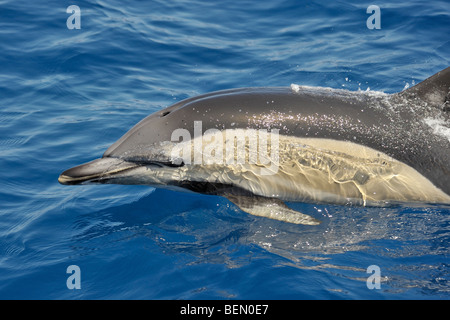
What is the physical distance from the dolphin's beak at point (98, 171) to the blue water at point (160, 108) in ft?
2.41

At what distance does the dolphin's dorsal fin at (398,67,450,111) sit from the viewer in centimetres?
589

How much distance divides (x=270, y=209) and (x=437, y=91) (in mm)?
2157

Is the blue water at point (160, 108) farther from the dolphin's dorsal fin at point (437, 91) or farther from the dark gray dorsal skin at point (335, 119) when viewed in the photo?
the dolphin's dorsal fin at point (437, 91)

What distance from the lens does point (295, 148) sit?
5832 millimetres

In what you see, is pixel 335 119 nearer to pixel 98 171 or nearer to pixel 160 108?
pixel 98 171

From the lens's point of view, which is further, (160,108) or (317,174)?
(160,108)

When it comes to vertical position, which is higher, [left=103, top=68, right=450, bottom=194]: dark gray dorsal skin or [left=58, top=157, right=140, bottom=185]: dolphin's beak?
[left=103, top=68, right=450, bottom=194]: dark gray dorsal skin

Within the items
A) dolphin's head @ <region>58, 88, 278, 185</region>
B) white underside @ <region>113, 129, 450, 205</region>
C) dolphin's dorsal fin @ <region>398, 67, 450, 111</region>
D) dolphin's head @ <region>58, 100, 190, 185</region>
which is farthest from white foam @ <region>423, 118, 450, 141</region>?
dolphin's head @ <region>58, 100, 190, 185</region>

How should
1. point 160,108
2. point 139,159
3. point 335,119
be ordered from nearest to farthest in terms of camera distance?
point 335,119 < point 139,159 < point 160,108

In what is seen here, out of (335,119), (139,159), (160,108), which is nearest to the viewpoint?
(335,119)

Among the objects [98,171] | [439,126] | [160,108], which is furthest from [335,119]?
[160,108]

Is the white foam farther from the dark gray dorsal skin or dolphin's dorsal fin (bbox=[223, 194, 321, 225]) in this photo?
dolphin's dorsal fin (bbox=[223, 194, 321, 225])

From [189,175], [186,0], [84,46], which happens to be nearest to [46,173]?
[189,175]
